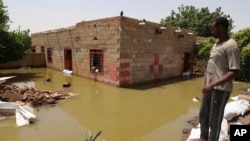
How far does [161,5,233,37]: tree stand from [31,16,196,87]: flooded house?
14.0 metres

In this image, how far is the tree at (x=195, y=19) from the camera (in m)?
28.7

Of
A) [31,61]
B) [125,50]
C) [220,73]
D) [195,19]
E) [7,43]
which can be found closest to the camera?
[220,73]

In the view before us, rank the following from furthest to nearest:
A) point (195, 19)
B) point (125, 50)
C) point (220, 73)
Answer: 1. point (195, 19)
2. point (125, 50)
3. point (220, 73)

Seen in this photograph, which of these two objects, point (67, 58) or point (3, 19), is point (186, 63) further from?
point (3, 19)

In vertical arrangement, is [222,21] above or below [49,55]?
above

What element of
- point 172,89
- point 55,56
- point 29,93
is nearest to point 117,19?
point 172,89

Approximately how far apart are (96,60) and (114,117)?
6753mm

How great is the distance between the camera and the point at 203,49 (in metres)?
14.9

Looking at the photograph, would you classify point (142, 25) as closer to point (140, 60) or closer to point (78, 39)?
point (140, 60)

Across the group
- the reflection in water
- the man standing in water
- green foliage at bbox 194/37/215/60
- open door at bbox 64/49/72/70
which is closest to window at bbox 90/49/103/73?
the reflection in water

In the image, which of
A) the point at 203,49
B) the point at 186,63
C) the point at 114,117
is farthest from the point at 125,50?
the point at 186,63

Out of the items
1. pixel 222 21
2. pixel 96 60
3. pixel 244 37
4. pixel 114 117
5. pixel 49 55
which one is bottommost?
pixel 114 117

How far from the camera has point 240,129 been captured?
281cm

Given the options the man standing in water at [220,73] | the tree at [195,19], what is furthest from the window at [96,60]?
the tree at [195,19]
